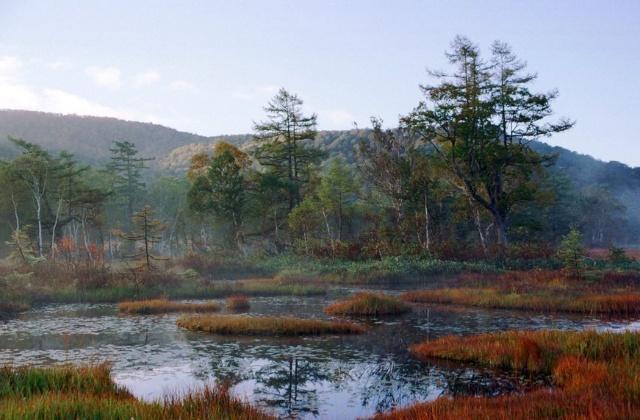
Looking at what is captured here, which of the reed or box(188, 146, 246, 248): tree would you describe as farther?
box(188, 146, 246, 248): tree

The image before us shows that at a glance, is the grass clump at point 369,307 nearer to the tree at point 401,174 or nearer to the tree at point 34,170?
the tree at point 401,174

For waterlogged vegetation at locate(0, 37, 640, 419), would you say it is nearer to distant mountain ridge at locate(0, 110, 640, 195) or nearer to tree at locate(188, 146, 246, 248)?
tree at locate(188, 146, 246, 248)

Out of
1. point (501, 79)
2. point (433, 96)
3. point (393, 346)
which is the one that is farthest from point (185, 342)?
point (501, 79)

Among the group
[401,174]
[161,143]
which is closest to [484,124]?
[401,174]

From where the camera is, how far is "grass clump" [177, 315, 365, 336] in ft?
70.0

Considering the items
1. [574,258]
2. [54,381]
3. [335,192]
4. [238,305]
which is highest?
[335,192]

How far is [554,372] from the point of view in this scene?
13812 millimetres

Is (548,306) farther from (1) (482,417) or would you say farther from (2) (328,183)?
(2) (328,183)

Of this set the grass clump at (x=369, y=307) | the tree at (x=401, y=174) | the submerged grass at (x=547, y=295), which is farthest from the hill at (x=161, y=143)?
the grass clump at (x=369, y=307)

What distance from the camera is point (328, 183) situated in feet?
198

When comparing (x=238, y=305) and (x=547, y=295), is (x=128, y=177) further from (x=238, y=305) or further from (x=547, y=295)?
(x=547, y=295)

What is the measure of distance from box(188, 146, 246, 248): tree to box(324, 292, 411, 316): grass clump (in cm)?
3169

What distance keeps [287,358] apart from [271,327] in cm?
486

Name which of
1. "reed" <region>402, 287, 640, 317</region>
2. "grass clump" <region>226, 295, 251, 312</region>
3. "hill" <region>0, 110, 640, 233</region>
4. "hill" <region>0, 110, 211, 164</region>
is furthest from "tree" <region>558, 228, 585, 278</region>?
"hill" <region>0, 110, 211, 164</region>
